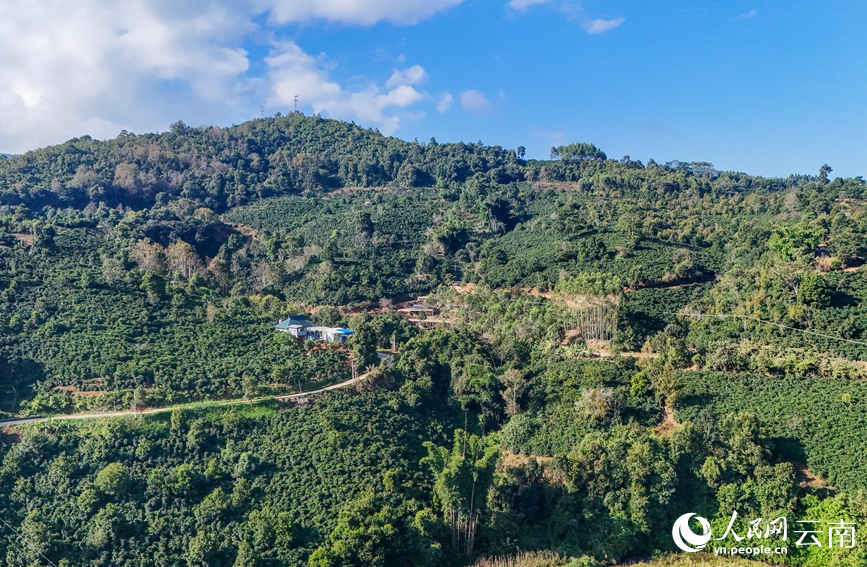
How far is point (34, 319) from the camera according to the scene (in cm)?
3878

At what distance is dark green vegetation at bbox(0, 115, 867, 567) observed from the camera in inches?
1086

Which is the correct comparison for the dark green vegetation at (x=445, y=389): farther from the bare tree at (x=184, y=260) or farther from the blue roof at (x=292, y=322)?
the blue roof at (x=292, y=322)

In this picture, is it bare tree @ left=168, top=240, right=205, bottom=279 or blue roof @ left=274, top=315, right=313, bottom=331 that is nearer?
blue roof @ left=274, top=315, right=313, bottom=331

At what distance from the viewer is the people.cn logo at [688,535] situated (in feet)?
92.1

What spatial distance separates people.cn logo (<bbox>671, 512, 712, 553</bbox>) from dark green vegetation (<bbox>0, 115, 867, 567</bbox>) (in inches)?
18.1

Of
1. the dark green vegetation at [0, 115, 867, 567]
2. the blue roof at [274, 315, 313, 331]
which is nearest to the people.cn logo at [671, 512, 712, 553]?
the dark green vegetation at [0, 115, 867, 567]

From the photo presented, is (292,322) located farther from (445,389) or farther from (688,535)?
(688,535)

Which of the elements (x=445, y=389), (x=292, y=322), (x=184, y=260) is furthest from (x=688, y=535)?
(x=184, y=260)

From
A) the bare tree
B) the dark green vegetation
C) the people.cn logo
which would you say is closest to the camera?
the dark green vegetation

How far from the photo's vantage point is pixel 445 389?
1582 inches

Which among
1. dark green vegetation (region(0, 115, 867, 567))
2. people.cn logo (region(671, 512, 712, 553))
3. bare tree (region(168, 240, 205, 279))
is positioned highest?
bare tree (region(168, 240, 205, 279))

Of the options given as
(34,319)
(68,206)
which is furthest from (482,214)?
(68,206)

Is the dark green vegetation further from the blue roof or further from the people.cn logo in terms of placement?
the blue roof

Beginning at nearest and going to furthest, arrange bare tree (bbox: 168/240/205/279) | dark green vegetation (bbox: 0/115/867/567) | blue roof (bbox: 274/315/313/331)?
dark green vegetation (bbox: 0/115/867/567) → blue roof (bbox: 274/315/313/331) → bare tree (bbox: 168/240/205/279)
